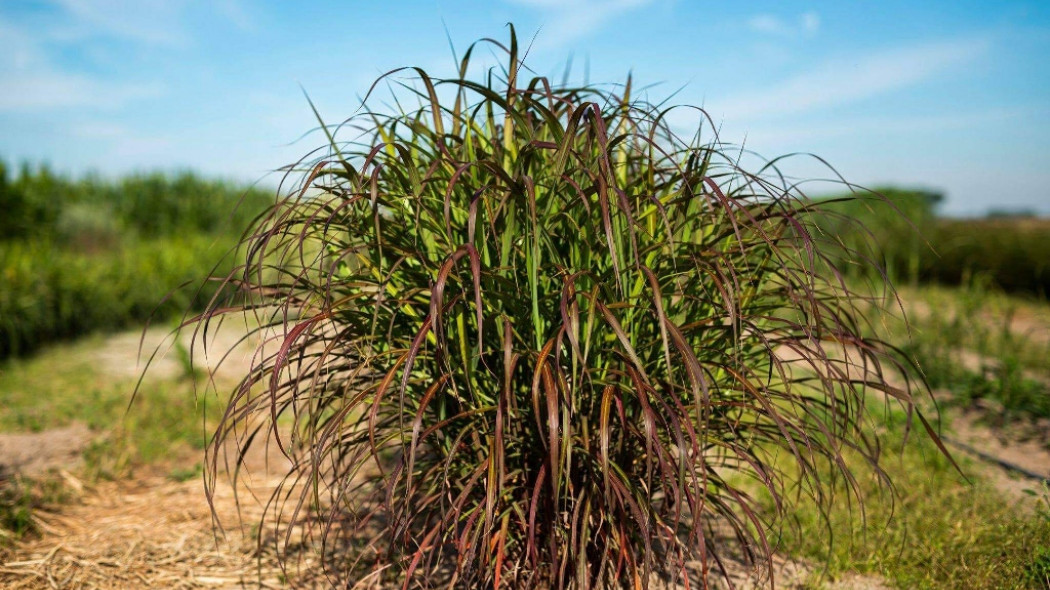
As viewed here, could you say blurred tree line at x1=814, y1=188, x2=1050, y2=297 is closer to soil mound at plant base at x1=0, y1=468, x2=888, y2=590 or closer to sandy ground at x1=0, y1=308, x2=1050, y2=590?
sandy ground at x1=0, y1=308, x2=1050, y2=590

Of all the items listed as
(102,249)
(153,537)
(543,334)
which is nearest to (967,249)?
(543,334)

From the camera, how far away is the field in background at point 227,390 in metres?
2.62

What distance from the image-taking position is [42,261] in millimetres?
6926

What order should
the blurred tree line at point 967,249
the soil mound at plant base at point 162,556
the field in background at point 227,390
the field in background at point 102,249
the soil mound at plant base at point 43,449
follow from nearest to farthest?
the soil mound at plant base at point 162,556, the field in background at point 227,390, the soil mound at plant base at point 43,449, the field in background at point 102,249, the blurred tree line at point 967,249

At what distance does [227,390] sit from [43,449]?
1310 millimetres

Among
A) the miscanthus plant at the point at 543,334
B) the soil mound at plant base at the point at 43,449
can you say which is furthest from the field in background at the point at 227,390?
the miscanthus plant at the point at 543,334

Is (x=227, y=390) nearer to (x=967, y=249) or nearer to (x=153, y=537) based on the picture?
(x=153, y=537)

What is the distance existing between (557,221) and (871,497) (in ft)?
7.29

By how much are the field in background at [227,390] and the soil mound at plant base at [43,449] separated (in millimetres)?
20

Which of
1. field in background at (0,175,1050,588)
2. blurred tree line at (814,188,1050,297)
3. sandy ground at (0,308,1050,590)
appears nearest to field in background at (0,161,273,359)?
field in background at (0,175,1050,588)

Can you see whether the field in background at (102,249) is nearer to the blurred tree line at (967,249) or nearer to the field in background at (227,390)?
the field in background at (227,390)

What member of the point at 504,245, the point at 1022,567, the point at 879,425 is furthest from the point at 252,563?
the point at 879,425

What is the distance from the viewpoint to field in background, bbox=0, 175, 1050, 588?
2.62m

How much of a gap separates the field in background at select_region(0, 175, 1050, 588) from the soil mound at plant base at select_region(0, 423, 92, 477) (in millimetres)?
20
